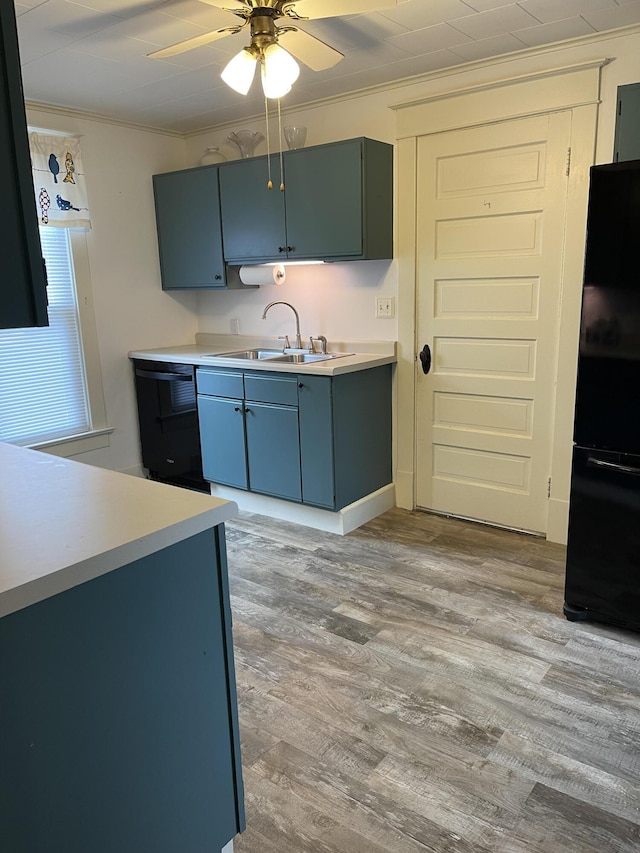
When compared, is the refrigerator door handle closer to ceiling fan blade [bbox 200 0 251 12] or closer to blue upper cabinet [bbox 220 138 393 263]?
blue upper cabinet [bbox 220 138 393 263]

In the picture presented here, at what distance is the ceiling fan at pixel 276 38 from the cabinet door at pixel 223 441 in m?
1.83

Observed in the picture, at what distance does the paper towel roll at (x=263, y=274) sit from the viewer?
392 centimetres

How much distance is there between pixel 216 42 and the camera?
275 cm

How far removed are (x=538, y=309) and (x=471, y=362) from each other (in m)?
0.46

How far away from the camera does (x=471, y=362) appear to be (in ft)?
11.4

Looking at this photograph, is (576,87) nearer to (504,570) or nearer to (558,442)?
(558,442)

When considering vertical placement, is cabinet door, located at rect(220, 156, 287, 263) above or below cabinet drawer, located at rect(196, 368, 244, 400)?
above

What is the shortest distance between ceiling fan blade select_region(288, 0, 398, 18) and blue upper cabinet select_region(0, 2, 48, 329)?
1.24m

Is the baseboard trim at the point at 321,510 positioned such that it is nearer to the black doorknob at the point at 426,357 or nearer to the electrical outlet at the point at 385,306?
the black doorknob at the point at 426,357

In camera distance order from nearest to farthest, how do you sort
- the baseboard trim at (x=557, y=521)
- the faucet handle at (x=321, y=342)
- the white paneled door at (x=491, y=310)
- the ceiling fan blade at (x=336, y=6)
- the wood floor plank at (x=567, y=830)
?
the wood floor plank at (x=567, y=830)
the ceiling fan blade at (x=336, y=6)
the white paneled door at (x=491, y=310)
the baseboard trim at (x=557, y=521)
the faucet handle at (x=321, y=342)

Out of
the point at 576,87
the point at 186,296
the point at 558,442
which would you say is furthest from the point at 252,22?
the point at 186,296

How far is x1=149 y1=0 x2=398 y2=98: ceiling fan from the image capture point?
80.2 inches

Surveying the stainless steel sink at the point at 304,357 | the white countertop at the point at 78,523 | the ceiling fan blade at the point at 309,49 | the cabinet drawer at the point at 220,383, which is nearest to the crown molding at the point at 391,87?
the ceiling fan blade at the point at 309,49

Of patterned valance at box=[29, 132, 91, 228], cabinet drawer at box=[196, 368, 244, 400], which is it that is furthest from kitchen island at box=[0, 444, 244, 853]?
patterned valance at box=[29, 132, 91, 228]
